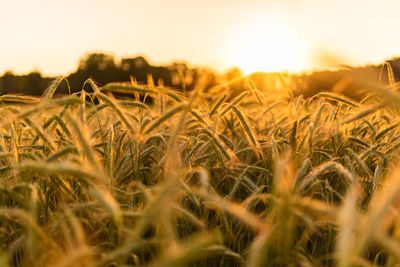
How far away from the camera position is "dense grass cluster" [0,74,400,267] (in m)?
0.96

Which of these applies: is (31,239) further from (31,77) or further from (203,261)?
(31,77)

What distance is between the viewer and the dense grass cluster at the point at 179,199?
0.96 metres

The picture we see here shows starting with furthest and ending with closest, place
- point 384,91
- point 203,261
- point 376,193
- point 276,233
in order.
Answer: point 376,193
point 203,261
point 276,233
point 384,91

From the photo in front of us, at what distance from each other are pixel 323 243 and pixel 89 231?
1.12m

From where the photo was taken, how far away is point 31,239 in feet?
3.48

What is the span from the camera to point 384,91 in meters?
1.02

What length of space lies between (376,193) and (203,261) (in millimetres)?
868

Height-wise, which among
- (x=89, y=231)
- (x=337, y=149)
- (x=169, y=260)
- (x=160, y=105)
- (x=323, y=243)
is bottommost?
(x=323, y=243)

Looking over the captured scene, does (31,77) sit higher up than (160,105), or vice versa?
(31,77)

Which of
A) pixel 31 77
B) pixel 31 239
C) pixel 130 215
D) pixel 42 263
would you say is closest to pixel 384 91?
pixel 130 215

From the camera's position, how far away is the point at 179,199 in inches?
63.4

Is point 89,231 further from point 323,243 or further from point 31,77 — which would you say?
point 31,77

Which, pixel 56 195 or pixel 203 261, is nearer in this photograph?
pixel 203 261

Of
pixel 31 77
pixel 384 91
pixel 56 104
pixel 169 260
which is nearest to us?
pixel 169 260
